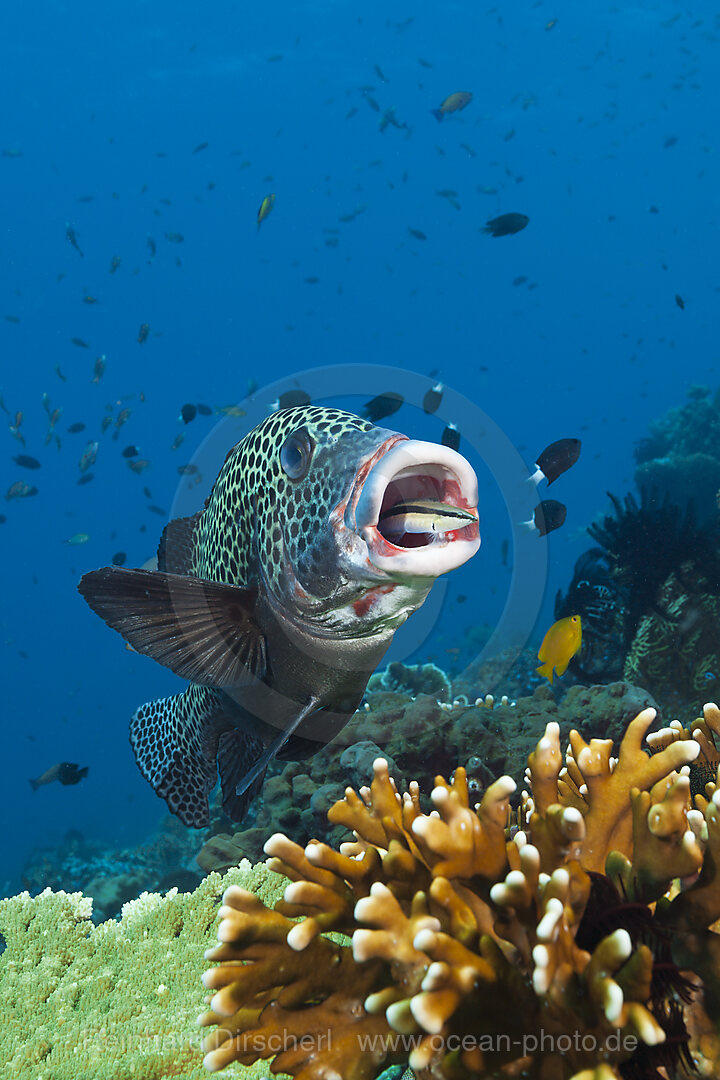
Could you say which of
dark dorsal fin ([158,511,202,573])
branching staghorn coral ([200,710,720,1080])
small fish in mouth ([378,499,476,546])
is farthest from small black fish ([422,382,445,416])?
branching staghorn coral ([200,710,720,1080])

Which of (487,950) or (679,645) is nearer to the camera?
(487,950)

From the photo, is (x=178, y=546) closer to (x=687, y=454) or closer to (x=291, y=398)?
(x=291, y=398)

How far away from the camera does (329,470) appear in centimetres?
215

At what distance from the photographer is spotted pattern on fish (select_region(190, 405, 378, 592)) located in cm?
214

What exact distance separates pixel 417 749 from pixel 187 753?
214cm

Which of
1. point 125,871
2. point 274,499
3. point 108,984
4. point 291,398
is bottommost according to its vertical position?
point 125,871

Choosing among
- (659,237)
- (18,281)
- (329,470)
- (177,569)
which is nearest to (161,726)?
(177,569)

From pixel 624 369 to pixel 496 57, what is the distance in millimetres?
64137

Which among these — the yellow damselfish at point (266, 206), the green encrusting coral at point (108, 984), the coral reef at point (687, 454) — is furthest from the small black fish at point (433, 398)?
the coral reef at point (687, 454)

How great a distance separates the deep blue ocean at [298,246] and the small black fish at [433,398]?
1227 cm

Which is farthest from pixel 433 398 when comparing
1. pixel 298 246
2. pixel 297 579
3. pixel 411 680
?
pixel 298 246

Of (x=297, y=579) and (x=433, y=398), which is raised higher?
(x=433, y=398)

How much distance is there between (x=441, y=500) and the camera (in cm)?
200

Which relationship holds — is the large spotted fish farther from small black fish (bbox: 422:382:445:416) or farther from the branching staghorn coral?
small black fish (bbox: 422:382:445:416)
